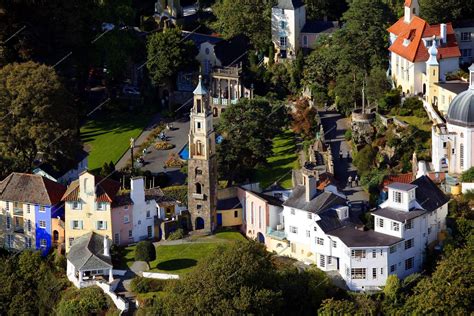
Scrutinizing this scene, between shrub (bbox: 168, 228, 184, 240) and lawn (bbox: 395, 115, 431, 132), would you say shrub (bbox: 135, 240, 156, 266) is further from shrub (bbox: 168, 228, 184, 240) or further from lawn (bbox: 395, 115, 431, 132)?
lawn (bbox: 395, 115, 431, 132)

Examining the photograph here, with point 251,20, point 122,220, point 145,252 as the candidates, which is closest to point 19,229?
point 122,220

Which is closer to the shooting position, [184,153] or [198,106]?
[198,106]

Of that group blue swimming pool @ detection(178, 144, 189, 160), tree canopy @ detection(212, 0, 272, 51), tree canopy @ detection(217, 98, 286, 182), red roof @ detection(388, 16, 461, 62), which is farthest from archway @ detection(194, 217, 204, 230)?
tree canopy @ detection(212, 0, 272, 51)

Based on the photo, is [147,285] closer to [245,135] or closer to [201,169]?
[201,169]

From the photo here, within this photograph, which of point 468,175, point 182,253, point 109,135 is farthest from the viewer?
point 109,135

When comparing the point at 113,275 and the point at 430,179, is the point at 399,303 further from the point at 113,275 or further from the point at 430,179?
the point at 113,275
